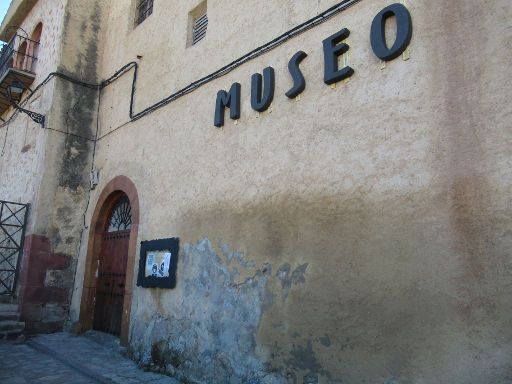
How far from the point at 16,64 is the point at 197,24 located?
6330mm

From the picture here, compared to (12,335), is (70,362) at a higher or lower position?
lower

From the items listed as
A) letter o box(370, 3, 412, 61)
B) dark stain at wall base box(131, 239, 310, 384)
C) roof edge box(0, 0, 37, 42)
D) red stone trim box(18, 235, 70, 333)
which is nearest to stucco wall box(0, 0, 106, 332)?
red stone trim box(18, 235, 70, 333)

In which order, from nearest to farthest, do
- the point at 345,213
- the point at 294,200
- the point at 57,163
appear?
the point at 345,213 < the point at 294,200 < the point at 57,163

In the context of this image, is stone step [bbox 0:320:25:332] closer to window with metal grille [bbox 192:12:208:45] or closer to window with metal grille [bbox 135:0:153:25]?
window with metal grille [bbox 192:12:208:45]

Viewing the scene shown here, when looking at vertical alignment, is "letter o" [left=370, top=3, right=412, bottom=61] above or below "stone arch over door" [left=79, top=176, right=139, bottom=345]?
above

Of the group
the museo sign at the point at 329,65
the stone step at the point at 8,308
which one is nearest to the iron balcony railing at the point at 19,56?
the stone step at the point at 8,308

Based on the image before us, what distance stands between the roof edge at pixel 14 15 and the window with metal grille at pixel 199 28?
5.96m

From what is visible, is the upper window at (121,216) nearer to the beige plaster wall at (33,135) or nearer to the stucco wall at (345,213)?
the stucco wall at (345,213)

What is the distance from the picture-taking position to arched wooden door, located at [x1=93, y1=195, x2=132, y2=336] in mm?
6758

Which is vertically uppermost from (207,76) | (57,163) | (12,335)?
(207,76)

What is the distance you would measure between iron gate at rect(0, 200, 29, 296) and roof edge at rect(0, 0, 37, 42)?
501cm

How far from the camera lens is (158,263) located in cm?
569

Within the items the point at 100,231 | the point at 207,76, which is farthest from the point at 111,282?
the point at 207,76

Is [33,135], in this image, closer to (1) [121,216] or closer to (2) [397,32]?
(1) [121,216]
